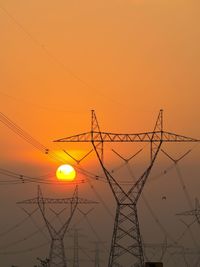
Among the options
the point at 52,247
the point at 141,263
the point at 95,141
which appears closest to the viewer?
the point at 95,141

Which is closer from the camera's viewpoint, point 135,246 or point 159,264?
point 159,264

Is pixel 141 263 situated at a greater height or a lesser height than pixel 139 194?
lesser

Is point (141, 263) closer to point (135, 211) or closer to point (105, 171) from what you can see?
point (135, 211)

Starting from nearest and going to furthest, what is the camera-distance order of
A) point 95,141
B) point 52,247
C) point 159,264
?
point 159,264
point 95,141
point 52,247

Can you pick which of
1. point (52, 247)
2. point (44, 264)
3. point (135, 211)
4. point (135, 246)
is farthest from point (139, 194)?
point (52, 247)

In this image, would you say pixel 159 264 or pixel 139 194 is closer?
pixel 159 264

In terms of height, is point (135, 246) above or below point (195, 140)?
below

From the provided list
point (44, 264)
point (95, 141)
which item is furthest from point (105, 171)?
point (44, 264)

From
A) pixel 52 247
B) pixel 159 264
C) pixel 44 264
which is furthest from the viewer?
pixel 52 247

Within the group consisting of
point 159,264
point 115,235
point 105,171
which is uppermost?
point 105,171

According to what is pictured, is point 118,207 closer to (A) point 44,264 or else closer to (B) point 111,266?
(B) point 111,266
